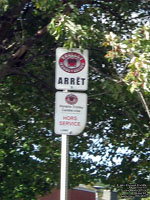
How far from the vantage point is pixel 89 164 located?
782cm

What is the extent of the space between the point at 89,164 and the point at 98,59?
1748mm

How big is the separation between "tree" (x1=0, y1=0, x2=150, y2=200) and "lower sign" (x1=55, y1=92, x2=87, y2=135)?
1.97 meters

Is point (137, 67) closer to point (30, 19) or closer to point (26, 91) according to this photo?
point (26, 91)

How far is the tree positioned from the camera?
720 centimetres

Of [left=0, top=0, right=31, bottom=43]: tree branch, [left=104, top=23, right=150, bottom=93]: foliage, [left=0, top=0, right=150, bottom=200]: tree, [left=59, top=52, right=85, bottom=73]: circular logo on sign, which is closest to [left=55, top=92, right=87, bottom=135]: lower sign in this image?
[left=59, top=52, right=85, bottom=73]: circular logo on sign

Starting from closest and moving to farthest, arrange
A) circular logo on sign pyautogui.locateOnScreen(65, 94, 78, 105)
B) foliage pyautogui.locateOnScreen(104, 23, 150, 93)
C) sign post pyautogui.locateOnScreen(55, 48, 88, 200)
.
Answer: sign post pyautogui.locateOnScreen(55, 48, 88, 200) → circular logo on sign pyautogui.locateOnScreen(65, 94, 78, 105) → foliage pyautogui.locateOnScreen(104, 23, 150, 93)

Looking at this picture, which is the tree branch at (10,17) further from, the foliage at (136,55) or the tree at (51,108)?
the foliage at (136,55)

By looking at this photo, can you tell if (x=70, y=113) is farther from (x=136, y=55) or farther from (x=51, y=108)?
(x=51, y=108)

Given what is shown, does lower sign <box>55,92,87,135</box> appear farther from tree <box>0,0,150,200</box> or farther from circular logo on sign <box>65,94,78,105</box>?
tree <box>0,0,150,200</box>

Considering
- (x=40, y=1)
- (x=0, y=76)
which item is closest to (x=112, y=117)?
(x=0, y=76)

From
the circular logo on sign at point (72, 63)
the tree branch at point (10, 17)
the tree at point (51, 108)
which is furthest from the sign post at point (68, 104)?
the tree branch at point (10, 17)

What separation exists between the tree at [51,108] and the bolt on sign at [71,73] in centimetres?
171

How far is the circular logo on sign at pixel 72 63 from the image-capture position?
4.77 m

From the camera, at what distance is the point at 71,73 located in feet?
15.5
